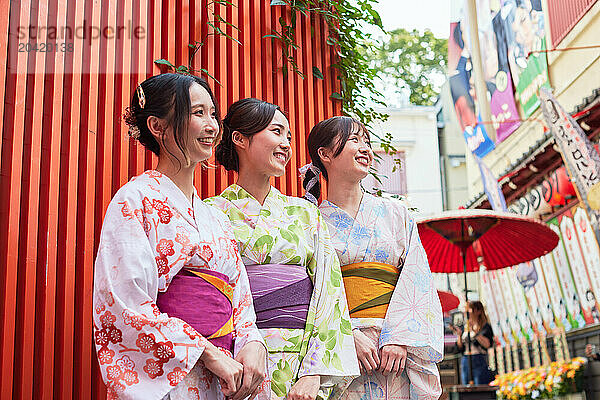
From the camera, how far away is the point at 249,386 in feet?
7.03

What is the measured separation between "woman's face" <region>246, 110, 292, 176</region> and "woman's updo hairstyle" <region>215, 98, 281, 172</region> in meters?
0.03

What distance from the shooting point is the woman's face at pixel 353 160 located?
123 inches

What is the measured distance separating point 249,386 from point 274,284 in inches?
18.9

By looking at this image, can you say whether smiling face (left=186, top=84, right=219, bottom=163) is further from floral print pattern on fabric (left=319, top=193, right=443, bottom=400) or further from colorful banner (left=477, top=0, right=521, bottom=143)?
colorful banner (left=477, top=0, right=521, bottom=143)

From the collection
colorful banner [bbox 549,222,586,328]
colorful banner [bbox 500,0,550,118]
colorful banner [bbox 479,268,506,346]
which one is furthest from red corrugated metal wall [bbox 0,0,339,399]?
colorful banner [bbox 479,268,506,346]

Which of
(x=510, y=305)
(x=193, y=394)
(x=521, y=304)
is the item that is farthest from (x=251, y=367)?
(x=510, y=305)

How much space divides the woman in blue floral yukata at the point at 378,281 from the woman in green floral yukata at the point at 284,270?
0.17 meters

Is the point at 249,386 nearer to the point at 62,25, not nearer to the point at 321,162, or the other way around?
the point at 321,162

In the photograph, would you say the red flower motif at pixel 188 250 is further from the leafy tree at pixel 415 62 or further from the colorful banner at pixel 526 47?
the leafy tree at pixel 415 62

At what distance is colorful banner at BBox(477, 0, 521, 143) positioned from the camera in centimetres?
1109

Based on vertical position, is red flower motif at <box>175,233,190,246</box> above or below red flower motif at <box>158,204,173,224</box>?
below

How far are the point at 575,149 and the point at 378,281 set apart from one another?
4718mm

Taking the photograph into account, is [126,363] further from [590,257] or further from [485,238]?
[590,257]

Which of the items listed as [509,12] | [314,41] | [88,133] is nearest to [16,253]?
[88,133]
